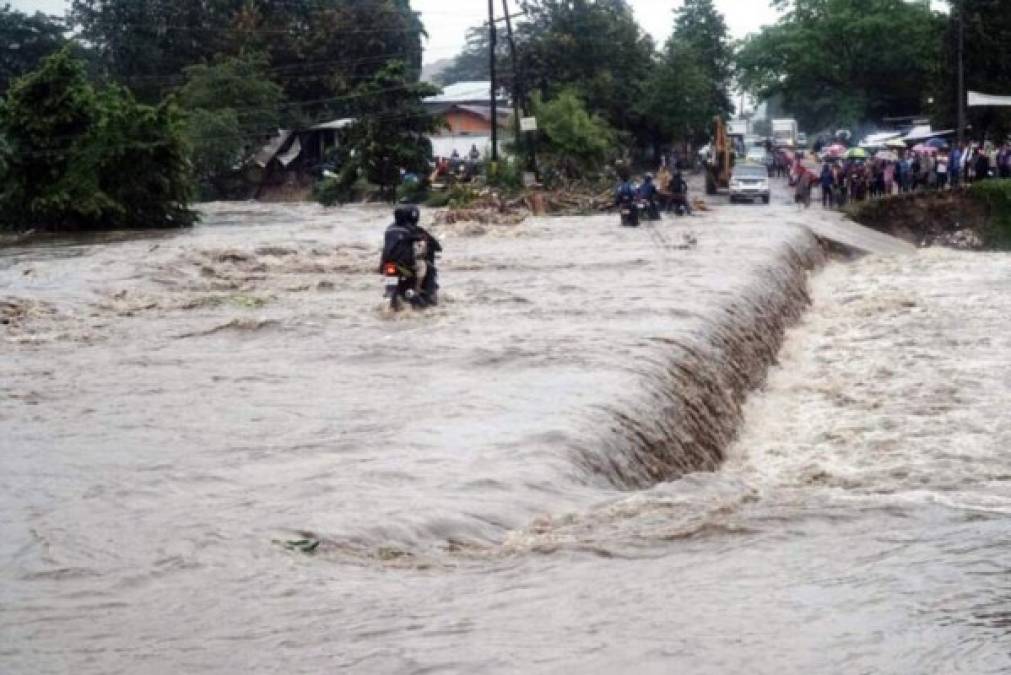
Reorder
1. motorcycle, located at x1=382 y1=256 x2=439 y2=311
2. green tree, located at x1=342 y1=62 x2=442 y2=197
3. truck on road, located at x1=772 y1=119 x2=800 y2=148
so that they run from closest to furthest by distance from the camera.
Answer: motorcycle, located at x1=382 y1=256 x2=439 y2=311 < green tree, located at x1=342 y1=62 x2=442 y2=197 < truck on road, located at x1=772 y1=119 x2=800 y2=148

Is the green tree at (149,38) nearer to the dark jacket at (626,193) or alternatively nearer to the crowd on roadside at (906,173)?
the dark jacket at (626,193)

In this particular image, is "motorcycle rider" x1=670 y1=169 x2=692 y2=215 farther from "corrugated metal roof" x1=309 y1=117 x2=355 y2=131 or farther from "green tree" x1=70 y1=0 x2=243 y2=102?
"green tree" x1=70 y1=0 x2=243 y2=102

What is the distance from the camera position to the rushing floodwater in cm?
632

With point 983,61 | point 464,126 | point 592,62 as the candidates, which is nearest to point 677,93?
point 592,62

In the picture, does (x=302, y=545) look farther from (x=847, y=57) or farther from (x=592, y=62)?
(x=847, y=57)

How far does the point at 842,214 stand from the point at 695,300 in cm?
1928

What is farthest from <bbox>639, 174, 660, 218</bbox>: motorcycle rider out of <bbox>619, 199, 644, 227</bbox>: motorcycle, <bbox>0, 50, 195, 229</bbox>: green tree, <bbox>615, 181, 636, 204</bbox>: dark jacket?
<bbox>0, 50, 195, 229</bbox>: green tree

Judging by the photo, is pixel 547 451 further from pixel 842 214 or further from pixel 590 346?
pixel 842 214

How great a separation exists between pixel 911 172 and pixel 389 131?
23.1 metres

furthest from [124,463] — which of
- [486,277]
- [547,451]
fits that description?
[486,277]

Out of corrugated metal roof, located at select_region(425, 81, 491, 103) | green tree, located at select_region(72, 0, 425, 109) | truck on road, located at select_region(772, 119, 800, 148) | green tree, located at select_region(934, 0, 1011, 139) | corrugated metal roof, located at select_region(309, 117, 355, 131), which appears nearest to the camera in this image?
green tree, located at select_region(934, 0, 1011, 139)

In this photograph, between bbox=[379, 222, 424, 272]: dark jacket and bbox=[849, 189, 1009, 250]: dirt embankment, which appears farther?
bbox=[849, 189, 1009, 250]: dirt embankment

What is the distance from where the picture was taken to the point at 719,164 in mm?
47594

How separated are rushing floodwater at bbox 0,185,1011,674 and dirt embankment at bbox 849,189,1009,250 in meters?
13.9
